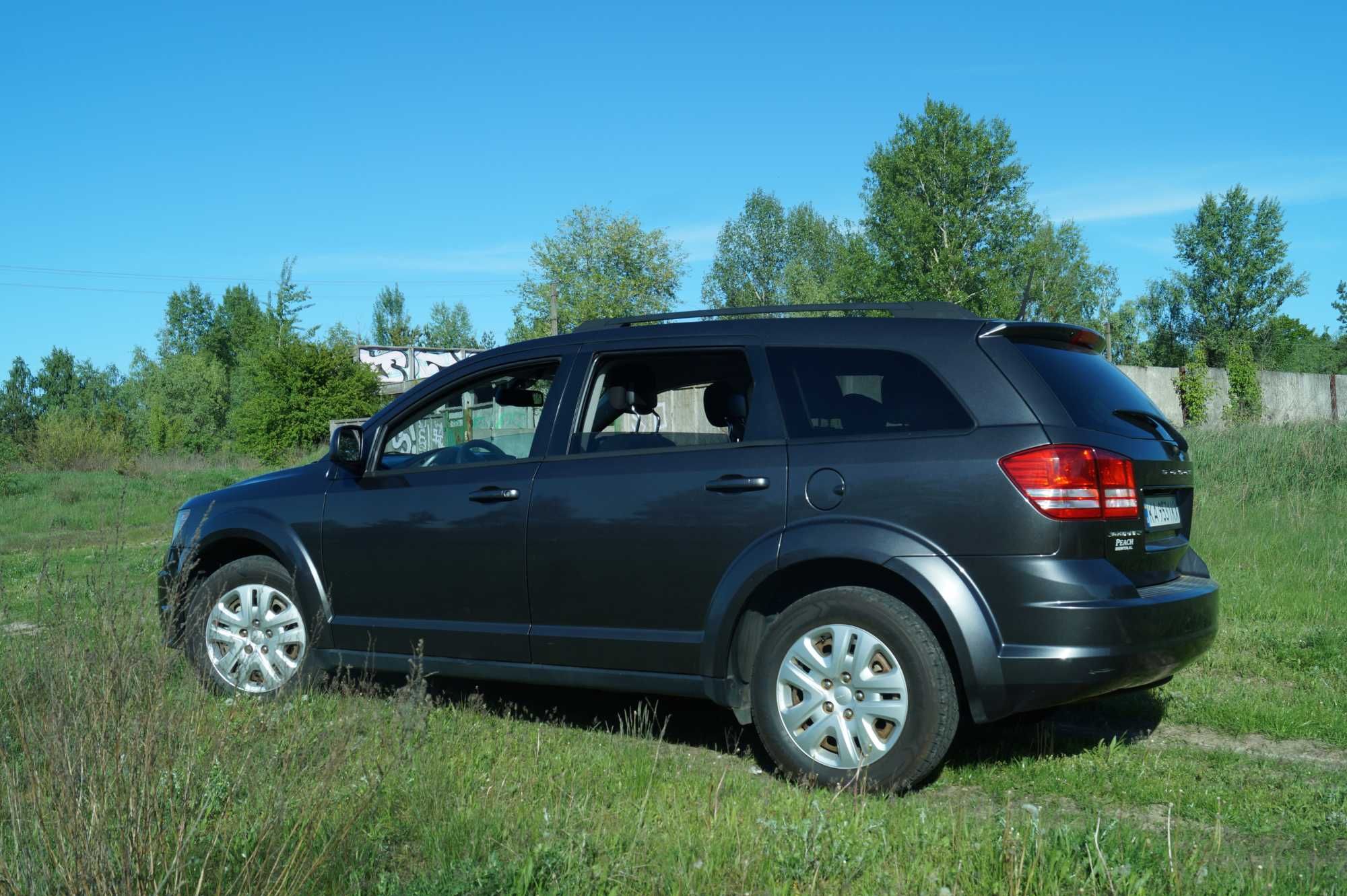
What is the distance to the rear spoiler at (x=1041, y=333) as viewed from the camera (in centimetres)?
458

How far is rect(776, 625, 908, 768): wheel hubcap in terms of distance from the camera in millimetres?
4320

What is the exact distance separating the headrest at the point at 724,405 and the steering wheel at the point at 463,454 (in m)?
1.05

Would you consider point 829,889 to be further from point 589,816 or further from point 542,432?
point 542,432

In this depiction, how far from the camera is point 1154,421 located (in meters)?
4.97

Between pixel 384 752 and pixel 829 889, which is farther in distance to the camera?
Result: pixel 384 752

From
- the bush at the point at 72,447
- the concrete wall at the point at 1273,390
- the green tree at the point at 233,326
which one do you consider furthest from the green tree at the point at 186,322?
the concrete wall at the point at 1273,390

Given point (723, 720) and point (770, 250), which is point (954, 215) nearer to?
point (770, 250)

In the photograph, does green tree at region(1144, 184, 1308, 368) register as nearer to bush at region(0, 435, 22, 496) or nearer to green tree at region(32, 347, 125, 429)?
bush at region(0, 435, 22, 496)

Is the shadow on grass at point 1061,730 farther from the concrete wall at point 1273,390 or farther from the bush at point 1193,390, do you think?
the bush at point 1193,390

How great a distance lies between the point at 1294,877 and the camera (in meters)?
3.26

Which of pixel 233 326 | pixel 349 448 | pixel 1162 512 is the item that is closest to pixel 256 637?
pixel 349 448

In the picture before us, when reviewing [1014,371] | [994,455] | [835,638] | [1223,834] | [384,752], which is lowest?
[1223,834]

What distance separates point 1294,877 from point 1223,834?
73 centimetres

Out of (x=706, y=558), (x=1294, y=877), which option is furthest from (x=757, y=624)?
(x=1294, y=877)
